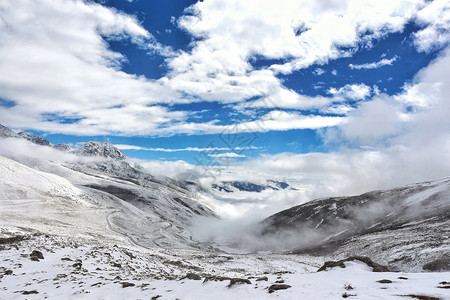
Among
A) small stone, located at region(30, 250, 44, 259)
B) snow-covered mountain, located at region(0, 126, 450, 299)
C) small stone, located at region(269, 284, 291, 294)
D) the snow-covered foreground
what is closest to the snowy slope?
snow-covered mountain, located at region(0, 126, 450, 299)

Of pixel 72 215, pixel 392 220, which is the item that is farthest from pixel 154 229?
pixel 392 220

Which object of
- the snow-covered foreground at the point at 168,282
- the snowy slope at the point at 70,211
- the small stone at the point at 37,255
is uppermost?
the snowy slope at the point at 70,211

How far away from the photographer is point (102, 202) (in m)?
145

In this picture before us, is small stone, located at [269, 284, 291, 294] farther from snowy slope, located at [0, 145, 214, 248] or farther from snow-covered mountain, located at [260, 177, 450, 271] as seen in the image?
snowy slope, located at [0, 145, 214, 248]

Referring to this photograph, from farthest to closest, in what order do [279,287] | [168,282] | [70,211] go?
Answer: 1. [70,211]
2. [168,282]
3. [279,287]

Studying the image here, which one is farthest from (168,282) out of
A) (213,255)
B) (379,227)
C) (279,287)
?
(379,227)

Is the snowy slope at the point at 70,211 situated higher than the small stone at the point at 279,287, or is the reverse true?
the snowy slope at the point at 70,211

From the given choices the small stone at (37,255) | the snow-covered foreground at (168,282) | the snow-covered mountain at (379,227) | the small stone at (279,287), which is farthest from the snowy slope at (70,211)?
the small stone at (279,287)

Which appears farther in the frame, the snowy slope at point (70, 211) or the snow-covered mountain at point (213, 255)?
the snowy slope at point (70, 211)

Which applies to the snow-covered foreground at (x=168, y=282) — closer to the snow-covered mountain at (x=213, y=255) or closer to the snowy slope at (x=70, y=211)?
the snow-covered mountain at (x=213, y=255)

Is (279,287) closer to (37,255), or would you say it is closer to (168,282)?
(168,282)

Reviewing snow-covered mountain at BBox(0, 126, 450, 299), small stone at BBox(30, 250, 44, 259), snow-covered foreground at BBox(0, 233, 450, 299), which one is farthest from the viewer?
small stone at BBox(30, 250, 44, 259)

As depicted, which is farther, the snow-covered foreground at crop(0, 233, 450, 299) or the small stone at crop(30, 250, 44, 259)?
the small stone at crop(30, 250, 44, 259)

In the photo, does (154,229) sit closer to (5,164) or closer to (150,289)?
(5,164)
